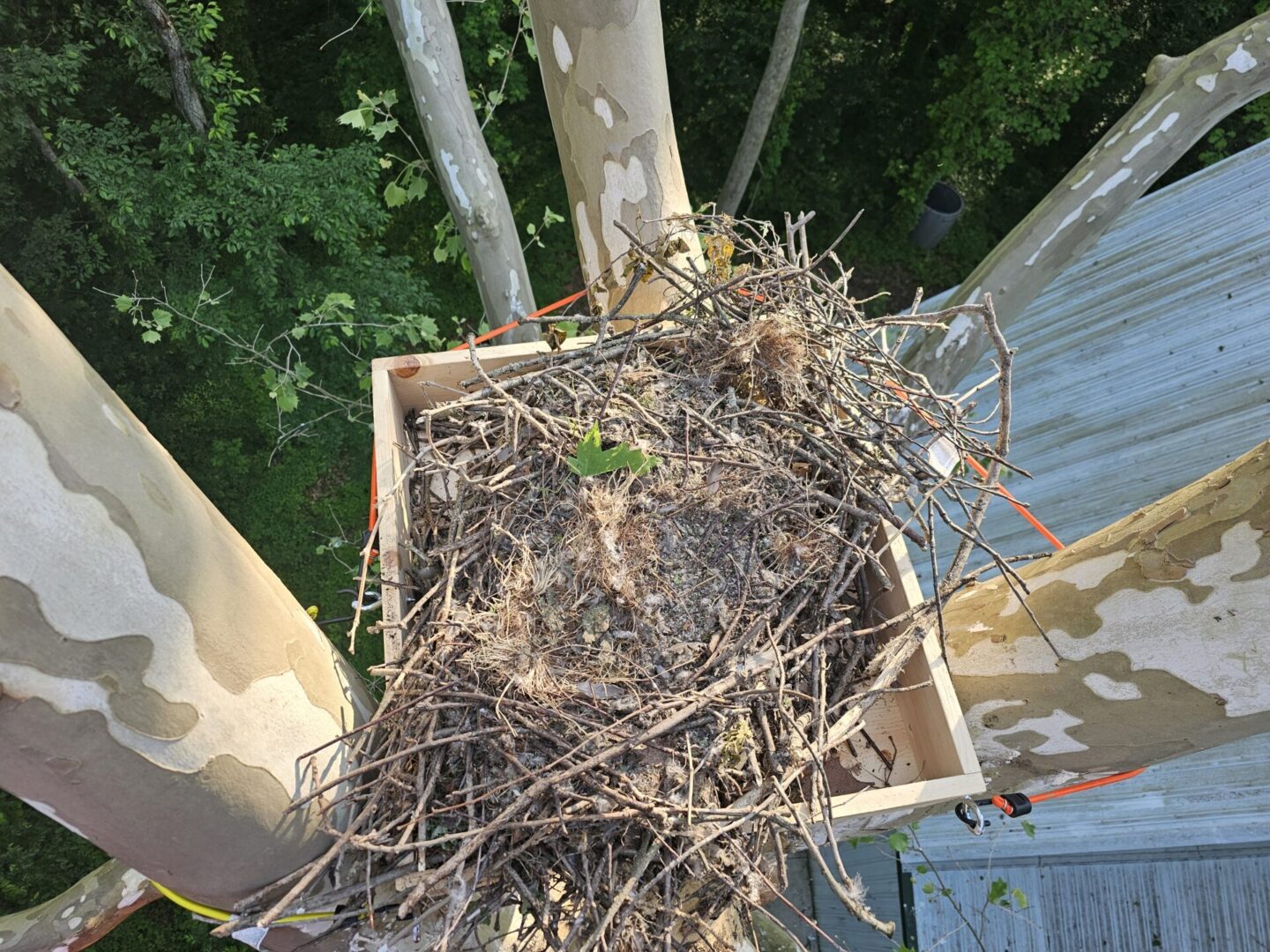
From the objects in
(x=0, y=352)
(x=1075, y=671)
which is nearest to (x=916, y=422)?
(x=1075, y=671)

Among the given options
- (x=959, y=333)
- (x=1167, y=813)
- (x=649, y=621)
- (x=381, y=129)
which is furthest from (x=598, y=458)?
(x=1167, y=813)

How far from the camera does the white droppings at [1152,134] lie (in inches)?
90.4

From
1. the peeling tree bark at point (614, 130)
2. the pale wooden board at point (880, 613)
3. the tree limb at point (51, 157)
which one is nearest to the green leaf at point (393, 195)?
the peeling tree bark at point (614, 130)

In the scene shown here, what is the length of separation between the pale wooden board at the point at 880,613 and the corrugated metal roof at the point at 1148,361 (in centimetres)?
263

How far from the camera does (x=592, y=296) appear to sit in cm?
195

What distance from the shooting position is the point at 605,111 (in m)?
1.61

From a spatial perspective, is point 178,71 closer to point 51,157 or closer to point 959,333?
point 51,157

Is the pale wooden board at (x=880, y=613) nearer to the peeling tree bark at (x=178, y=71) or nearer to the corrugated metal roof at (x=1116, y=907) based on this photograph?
the corrugated metal roof at (x=1116, y=907)

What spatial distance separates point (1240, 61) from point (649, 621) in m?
2.35

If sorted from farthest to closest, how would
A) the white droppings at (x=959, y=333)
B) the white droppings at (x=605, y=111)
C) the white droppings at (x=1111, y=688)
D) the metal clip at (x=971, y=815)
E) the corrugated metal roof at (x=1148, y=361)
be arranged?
1. the corrugated metal roof at (x=1148, y=361)
2. the white droppings at (x=959, y=333)
3. the white droppings at (x=605, y=111)
4. the metal clip at (x=971, y=815)
5. the white droppings at (x=1111, y=688)

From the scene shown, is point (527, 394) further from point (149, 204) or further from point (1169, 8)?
point (1169, 8)

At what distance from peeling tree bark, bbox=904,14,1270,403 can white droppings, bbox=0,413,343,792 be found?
2.34 meters

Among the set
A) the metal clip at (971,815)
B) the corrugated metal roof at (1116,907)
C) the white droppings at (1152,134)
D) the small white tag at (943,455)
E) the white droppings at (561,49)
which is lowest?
the corrugated metal roof at (1116,907)

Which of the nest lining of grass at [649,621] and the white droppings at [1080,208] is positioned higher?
the white droppings at [1080,208]
